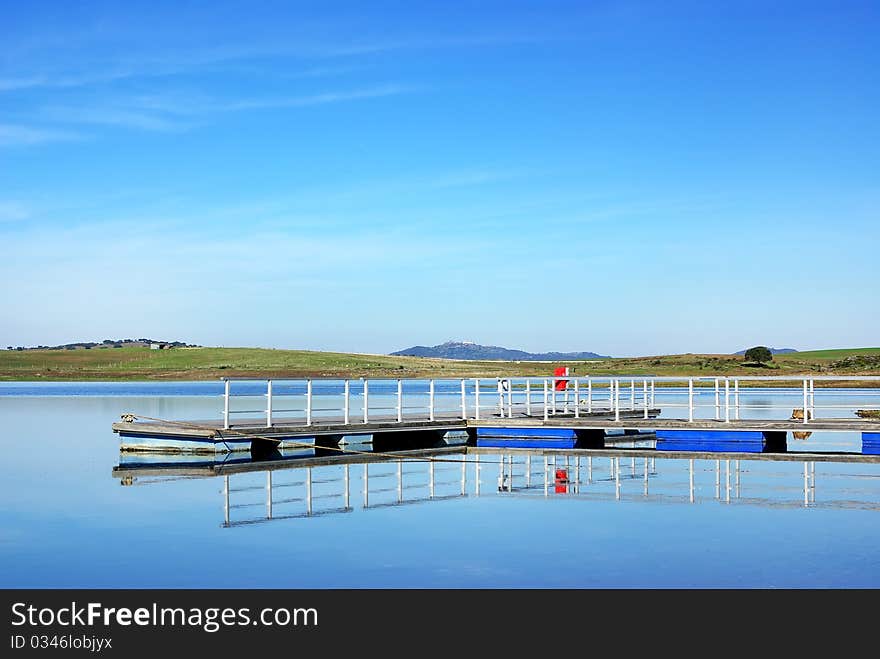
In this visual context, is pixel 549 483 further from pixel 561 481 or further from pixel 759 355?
pixel 759 355

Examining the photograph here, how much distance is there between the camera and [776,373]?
77.6 meters

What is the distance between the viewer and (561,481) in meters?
Answer: 20.7

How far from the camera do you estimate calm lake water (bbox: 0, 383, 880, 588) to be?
11758 mm


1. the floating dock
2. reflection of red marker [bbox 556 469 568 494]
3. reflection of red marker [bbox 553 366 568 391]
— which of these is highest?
reflection of red marker [bbox 553 366 568 391]

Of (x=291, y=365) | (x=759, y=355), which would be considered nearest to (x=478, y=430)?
(x=759, y=355)

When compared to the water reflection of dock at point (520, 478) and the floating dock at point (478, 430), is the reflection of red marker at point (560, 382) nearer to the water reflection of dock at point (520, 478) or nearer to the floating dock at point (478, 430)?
the floating dock at point (478, 430)

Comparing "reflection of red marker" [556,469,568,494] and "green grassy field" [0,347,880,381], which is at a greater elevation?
"green grassy field" [0,347,880,381]

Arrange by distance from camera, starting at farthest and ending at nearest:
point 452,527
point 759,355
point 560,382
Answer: point 759,355
point 560,382
point 452,527

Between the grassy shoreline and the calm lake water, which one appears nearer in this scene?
the calm lake water

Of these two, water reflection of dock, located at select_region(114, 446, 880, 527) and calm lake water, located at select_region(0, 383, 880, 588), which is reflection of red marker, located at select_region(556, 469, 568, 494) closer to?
water reflection of dock, located at select_region(114, 446, 880, 527)

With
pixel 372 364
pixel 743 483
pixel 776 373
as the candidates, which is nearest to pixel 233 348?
pixel 372 364

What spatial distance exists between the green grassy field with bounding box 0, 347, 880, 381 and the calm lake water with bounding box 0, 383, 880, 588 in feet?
205

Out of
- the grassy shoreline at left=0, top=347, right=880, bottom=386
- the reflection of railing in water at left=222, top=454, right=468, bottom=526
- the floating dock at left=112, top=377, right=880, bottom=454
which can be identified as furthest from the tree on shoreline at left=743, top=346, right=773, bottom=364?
the reflection of railing in water at left=222, top=454, right=468, bottom=526
